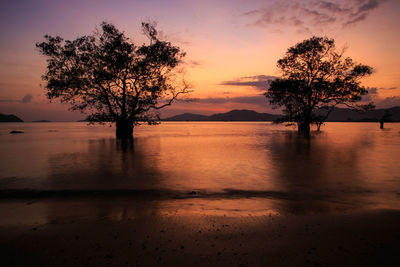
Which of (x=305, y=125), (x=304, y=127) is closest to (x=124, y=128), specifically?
(x=305, y=125)

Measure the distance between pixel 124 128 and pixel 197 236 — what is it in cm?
3689

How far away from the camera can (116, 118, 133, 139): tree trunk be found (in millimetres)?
38469

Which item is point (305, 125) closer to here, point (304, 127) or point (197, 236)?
point (304, 127)

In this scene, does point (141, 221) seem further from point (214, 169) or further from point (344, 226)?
point (214, 169)

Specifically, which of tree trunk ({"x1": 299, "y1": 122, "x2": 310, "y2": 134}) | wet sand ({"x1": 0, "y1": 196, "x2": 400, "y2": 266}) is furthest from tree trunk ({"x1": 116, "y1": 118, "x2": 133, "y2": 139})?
tree trunk ({"x1": 299, "y1": 122, "x2": 310, "y2": 134})

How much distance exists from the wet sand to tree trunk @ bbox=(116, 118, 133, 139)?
32235 mm

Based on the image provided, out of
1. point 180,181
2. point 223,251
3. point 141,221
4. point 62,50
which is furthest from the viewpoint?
point 62,50

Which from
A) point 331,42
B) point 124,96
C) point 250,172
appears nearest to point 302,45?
point 331,42

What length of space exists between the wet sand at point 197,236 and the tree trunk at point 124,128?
32.2m

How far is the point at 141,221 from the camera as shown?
578cm

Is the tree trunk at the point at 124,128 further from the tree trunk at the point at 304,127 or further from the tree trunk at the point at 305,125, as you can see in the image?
the tree trunk at the point at 304,127

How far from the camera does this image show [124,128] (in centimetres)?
3931

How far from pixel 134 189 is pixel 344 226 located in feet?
24.4

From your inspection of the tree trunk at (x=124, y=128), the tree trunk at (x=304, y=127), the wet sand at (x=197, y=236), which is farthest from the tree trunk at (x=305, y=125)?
the wet sand at (x=197, y=236)
